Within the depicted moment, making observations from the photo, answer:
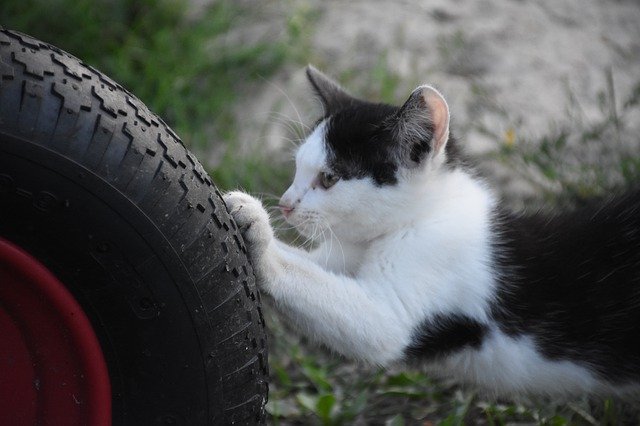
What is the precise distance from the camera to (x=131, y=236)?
151cm

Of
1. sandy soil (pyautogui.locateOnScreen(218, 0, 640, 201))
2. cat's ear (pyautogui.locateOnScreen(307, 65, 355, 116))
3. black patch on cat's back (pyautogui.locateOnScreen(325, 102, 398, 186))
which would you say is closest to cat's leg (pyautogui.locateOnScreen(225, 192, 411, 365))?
black patch on cat's back (pyautogui.locateOnScreen(325, 102, 398, 186))

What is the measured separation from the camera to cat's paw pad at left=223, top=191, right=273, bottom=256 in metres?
1.92

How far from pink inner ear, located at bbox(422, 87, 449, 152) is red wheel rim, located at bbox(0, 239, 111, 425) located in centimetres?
103

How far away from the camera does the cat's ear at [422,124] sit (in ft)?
6.98

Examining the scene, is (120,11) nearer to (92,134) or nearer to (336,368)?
(336,368)

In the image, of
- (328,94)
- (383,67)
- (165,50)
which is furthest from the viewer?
(165,50)

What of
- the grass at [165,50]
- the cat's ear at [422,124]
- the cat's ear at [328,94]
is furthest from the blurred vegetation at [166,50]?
the cat's ear at [422,124]

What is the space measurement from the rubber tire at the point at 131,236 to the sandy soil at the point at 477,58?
2257 millimetres

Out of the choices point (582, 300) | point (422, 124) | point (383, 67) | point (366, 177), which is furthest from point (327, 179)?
point (383, 67)

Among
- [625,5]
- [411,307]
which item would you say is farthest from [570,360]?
[625,5]

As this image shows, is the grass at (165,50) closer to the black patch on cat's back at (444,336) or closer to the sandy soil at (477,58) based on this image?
the sandy soil at (477,58)

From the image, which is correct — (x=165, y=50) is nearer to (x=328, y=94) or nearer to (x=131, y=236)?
(x=328, y=94)

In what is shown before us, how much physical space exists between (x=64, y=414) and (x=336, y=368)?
1.51 meters

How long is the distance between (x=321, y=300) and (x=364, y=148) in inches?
19.0
